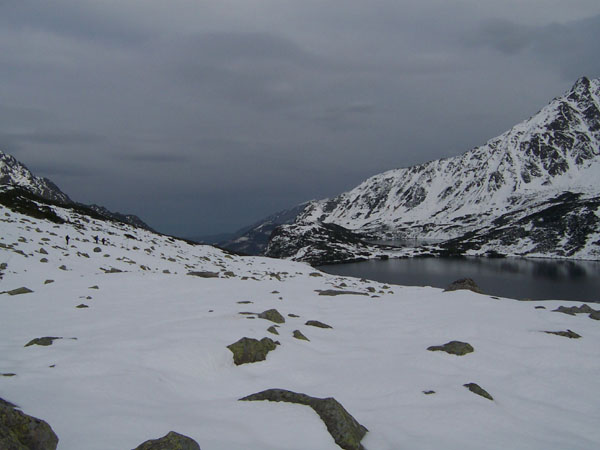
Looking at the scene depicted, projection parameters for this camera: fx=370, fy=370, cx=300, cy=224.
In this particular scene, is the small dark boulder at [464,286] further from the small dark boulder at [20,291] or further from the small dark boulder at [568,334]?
the small dark boulder at [20,291]

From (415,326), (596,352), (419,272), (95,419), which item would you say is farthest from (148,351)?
(419,272)

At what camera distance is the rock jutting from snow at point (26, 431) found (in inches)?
198

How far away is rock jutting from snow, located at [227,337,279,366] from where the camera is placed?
35.8 ft

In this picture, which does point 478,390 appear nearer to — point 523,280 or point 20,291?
point 20,291

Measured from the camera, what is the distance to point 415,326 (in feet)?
54.2

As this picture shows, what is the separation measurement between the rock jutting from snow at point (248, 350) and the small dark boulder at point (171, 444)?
5381 millimetres

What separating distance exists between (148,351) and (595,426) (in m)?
11.5

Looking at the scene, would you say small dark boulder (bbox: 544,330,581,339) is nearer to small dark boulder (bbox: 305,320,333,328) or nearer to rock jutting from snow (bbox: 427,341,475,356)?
rock jutting from snow (bbox: 427,341,475,356)

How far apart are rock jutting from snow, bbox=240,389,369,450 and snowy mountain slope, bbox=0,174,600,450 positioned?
0.60 feet

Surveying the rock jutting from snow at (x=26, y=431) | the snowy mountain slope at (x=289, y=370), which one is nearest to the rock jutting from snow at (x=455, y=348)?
the snowy mountain slope at (x=289, y=370)

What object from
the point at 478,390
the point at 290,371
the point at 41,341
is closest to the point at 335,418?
the point at 290,371

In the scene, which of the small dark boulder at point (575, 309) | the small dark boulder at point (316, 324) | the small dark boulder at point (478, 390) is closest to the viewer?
the small dark boulder at point (478, 390)

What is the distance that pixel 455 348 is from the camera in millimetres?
13039

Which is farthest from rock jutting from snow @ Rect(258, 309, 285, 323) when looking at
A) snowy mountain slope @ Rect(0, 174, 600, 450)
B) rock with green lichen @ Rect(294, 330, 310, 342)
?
rock with green lichen @ Rect(294, 330, 310, 342)
